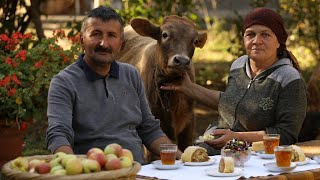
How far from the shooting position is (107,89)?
5406mm

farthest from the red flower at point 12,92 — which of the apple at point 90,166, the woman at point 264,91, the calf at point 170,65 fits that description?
the apple at point 90,166

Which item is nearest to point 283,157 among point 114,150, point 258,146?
point 258,146

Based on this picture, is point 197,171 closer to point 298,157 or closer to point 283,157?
point 283,157

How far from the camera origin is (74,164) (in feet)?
12.6

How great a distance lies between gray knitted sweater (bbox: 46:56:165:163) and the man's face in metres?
0.12

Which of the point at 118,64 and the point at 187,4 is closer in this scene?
the point at 118,64

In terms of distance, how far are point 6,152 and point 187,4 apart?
4168mm

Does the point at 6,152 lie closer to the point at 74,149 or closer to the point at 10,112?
the point at 10,112

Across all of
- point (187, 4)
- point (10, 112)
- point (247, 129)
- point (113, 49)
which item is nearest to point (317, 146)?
point (247, 129)

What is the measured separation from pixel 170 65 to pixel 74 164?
3719 millimetres

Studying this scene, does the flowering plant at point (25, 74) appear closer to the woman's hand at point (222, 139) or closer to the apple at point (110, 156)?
the woman's hand at point (222, 139)

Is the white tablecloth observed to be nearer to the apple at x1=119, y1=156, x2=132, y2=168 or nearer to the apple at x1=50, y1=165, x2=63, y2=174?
the apple at x1=119, y1=156, x2=132, y2=168

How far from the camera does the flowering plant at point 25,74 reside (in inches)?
328

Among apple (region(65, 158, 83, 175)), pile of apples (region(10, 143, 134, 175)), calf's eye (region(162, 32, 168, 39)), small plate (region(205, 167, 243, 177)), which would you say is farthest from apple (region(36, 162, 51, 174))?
calf's eye (region(162, 32, 168, 39))
